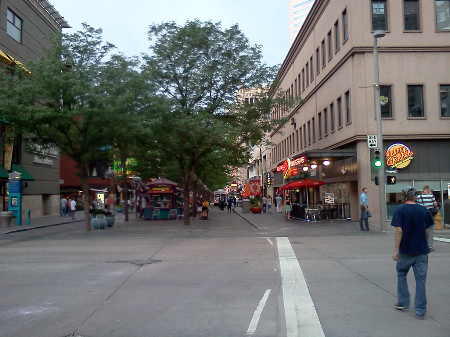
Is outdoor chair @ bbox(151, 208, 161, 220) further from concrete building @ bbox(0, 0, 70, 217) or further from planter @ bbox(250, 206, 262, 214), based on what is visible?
planter @ bbox(250, 206, 262, 214)

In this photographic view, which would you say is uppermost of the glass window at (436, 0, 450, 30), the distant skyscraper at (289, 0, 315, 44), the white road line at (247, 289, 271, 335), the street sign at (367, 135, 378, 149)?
the distant skyscraper at (289, 0, 315, 44)

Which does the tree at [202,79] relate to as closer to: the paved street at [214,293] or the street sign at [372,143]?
the street sign at [372,143]

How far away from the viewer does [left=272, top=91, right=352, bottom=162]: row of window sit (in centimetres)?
2914

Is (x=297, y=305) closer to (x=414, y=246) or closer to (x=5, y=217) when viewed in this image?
(x=414, y=246)

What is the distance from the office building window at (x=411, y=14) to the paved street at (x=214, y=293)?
17.1m

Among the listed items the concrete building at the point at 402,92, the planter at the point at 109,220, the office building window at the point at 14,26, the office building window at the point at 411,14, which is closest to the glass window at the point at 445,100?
the concrete building at the point at 402,92

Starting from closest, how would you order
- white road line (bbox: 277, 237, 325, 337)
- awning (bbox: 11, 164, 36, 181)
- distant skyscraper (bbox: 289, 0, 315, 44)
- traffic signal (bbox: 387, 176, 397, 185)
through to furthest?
white road line (bbox: 277, 237, 325, 337) < traffic signal (bbox: 387, 176, 397, 185) < awning (bbox: 11, 164, 36, 181) < distant skyscraper (bbox: 289, 0, 315, 44)

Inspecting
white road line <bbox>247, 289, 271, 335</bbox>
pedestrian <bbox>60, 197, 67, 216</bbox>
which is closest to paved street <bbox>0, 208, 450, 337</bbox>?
white road line <bbox>247, 289, 271, 335</bbox>

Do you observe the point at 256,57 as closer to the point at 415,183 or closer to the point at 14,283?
the point at 415,183

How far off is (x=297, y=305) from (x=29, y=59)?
31.9 m

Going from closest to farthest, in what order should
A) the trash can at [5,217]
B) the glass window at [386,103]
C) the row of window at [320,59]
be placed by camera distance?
the trash can at [5,217]
the glass window at [386,103]
the row of window at [320,59]

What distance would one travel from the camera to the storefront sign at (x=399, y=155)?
2695 centimetres

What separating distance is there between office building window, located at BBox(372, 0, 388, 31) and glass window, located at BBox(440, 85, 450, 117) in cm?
499

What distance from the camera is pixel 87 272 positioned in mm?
Result: 10812
